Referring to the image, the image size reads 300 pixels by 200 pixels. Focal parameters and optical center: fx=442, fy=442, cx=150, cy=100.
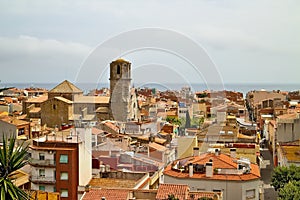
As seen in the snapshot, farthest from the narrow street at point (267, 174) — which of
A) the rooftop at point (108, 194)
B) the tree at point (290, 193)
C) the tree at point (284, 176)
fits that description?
the rooftop at point (108, 194)

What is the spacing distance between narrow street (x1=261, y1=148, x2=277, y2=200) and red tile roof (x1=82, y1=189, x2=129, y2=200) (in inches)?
291

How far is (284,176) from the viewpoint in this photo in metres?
14.4

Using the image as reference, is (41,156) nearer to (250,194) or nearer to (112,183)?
(112,183)

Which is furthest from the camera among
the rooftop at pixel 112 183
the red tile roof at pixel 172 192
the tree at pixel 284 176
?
the tree at pixel 284 176

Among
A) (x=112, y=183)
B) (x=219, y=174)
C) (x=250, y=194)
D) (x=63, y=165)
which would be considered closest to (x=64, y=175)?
(x=63, y=165)

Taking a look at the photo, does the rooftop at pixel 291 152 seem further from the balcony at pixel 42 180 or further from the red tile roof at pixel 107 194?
the red tile roof at pixel 107 194

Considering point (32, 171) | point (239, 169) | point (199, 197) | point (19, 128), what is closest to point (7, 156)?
point (199, 197)

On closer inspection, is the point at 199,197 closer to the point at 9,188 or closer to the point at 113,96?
the point at 9,188

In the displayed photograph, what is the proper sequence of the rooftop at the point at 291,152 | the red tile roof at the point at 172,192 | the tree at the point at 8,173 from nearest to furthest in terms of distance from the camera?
the tree at the point at 8,173
the red tile roof at the point at 172,192
the rooftop at the point at 291,152

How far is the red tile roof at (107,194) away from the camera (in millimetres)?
9039

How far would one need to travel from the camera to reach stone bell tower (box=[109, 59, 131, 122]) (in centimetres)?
2245

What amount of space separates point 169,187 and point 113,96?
17.0 metres

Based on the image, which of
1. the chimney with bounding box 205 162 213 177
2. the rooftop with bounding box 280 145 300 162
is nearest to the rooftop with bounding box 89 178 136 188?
the chimney with bounding box 205 162 213 177

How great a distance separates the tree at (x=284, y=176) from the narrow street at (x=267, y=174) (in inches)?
26.7
